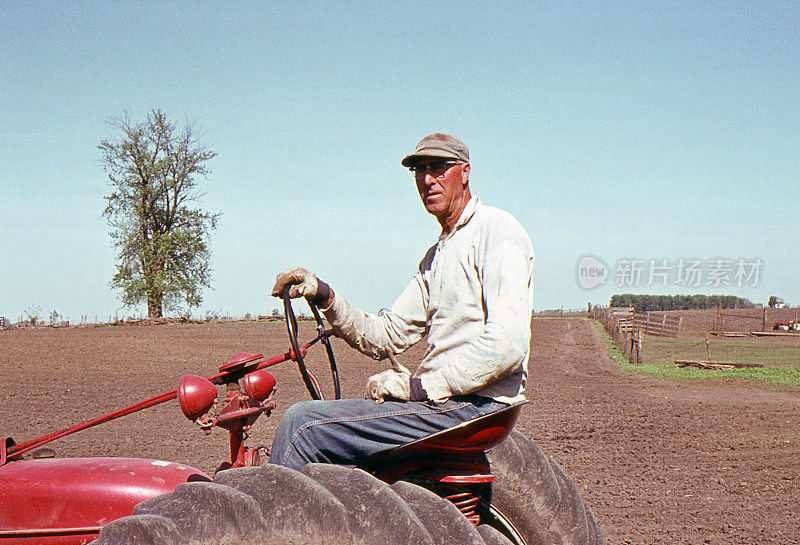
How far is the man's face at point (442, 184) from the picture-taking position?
2836mm

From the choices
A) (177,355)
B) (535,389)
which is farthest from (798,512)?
(177,355)

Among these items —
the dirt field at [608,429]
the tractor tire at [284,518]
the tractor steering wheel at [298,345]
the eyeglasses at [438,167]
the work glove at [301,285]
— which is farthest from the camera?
the dirt field at [608,429]

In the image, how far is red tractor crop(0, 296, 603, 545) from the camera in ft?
6.72

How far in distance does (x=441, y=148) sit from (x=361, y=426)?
110 cm

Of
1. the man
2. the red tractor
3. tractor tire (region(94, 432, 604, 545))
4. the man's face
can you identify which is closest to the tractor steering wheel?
the red tractor

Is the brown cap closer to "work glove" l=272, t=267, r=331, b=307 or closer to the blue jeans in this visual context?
"work glove" l=272, t=267, r=331, b=307

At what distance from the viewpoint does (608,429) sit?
32.1 feet

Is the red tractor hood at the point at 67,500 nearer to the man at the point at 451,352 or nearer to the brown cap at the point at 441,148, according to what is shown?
the man at the point at 451,352

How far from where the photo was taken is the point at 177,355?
18.1m

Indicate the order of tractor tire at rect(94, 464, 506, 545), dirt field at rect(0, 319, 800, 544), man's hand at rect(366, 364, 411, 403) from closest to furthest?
tractor tire at rect(94, 464, 506, 545), man's hand at rect(366, 364, 411, 403), dirt field at rect(0, 319, 800, 544)

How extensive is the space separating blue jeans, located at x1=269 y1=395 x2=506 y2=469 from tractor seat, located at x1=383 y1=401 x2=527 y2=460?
0.02 meters

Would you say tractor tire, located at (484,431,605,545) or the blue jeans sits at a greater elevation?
the blue jeans

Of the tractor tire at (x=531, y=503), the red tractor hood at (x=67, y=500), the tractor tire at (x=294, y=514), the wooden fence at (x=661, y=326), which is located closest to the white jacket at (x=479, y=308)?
the tractor tire at (x=294, y=514)

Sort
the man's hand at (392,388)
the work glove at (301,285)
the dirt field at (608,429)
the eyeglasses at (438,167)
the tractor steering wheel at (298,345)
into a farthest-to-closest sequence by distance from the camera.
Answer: the dirt field at (608,429) < the work glove at (301,285) < the eyeglasses at (438,167) < the tractor steering wheel at (298,345) < the man's hand at (392,388)
